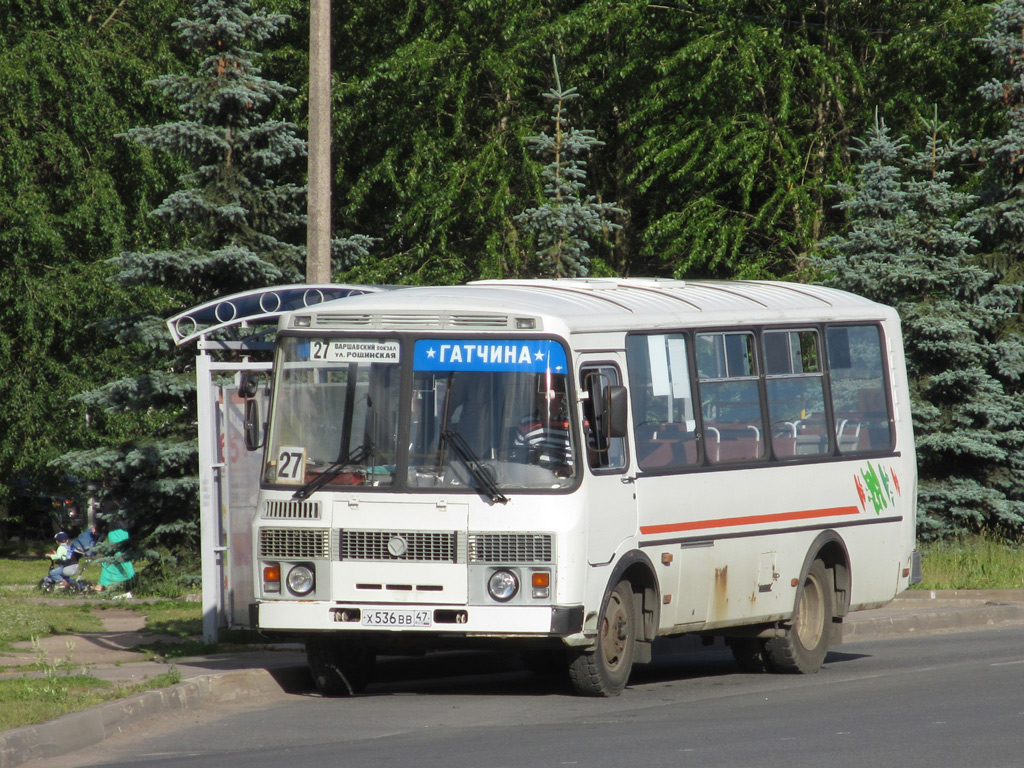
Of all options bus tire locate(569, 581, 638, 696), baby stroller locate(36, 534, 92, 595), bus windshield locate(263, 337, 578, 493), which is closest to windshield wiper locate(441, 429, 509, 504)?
bus windshield locate(263, 337, 578, 493)

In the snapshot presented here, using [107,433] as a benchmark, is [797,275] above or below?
above

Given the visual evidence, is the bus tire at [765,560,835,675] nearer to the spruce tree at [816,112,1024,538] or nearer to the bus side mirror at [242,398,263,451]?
the bus side mirror at [242,398,263,451]

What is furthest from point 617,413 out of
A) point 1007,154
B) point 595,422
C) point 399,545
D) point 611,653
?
point 1007,154

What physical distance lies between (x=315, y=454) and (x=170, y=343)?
864cm

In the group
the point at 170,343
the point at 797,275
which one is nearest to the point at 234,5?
the point at 170,343

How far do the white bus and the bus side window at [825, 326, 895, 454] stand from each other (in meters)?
0.96

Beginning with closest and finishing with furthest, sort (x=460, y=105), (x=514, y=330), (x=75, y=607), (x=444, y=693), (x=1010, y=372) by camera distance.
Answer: (x=514, y=330)
(x=444, y=693)
(x=75, y=607)
(x=1010, y=372)
(x=460, y=105)

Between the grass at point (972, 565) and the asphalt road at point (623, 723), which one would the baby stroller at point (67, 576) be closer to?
the asphalt road at point (623, 723)

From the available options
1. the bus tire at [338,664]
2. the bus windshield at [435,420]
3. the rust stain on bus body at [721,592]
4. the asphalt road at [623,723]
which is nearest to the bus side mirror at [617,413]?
the bus windshield at [435,420]

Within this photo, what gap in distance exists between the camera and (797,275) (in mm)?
26828

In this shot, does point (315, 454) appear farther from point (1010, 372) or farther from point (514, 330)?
point (1010, 372)

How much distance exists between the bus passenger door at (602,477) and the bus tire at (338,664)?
6.20ft

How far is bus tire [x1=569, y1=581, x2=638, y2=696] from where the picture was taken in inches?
426

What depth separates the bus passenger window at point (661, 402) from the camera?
11.4 metres
